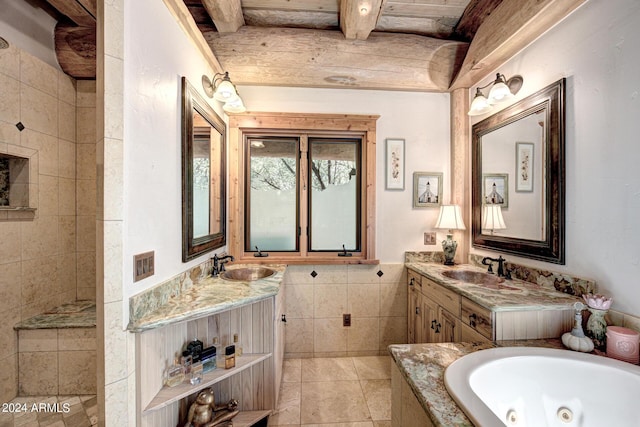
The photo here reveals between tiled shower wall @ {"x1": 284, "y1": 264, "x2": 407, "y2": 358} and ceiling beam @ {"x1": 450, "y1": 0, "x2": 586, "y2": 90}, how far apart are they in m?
1.91

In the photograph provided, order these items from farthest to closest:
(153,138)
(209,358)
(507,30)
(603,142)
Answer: (507,30) < (209,358) < (603,142) < (153,138)

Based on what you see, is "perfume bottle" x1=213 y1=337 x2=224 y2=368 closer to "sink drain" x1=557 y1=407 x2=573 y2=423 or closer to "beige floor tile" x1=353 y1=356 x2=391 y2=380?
"beige floor tile" x1=353 y1=356 x2=391 y2=380

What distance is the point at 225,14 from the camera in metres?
1.79

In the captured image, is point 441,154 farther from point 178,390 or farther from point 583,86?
point 178,390

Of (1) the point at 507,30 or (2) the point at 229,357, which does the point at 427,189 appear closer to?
(1) the point at 507,30

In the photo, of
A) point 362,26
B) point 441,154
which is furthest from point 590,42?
point 362,26

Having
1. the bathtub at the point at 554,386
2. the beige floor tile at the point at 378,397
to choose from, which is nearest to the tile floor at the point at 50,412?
the beige floor tile at the point at 378,397

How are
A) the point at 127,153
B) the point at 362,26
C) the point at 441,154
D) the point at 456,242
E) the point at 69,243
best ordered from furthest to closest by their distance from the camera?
the point at 441,154, the point at 456,242, the point at 69,243, the point at 362,26, the point at 127,153

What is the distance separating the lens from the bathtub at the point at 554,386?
1009 mm

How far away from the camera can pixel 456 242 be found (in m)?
2.33

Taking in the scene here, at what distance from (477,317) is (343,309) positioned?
4.10ft

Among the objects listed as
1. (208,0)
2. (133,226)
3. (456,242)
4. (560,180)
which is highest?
Result: (208,0)

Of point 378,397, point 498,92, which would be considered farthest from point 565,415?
point 498,92

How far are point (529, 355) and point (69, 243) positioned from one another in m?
3.22
